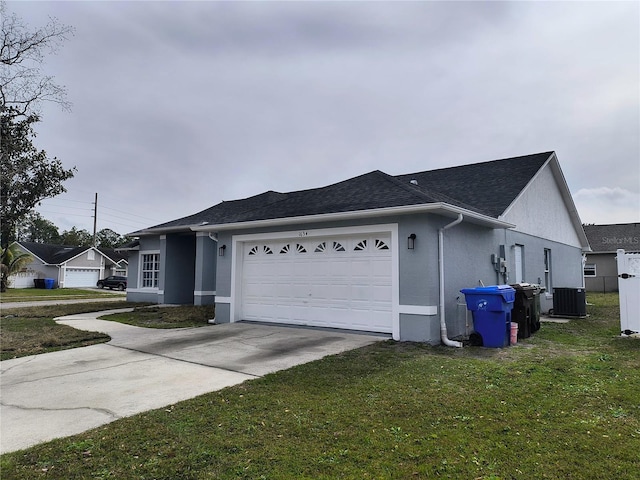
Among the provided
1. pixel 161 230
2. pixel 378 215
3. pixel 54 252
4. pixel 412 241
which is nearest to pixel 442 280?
pixel 412 241

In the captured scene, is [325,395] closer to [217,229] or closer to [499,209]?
[217,229]

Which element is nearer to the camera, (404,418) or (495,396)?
(404,418)

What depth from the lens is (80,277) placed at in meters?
40.3

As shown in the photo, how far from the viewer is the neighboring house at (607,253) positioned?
1125 inches

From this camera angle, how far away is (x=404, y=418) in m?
3.95

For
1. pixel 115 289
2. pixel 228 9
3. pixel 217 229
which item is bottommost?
pixel 115 289

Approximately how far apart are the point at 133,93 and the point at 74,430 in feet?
34.0

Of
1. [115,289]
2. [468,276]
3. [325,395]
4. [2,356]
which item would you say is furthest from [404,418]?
[115,289]

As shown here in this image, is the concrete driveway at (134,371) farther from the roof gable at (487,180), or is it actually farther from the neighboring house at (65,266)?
the neighboring house at (65,266)

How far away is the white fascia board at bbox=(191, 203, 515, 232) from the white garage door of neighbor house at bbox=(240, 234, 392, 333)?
582 millimetres

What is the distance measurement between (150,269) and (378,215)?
43.8 feet

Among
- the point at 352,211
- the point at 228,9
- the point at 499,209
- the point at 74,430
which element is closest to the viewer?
the point at 74,430

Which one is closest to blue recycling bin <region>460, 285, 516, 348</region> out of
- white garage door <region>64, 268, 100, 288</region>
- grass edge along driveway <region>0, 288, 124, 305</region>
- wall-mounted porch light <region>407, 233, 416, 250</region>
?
wall-mounted porch light <region>407, 233, 416, 250</region>

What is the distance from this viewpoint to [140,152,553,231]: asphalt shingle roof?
905 centimetres
